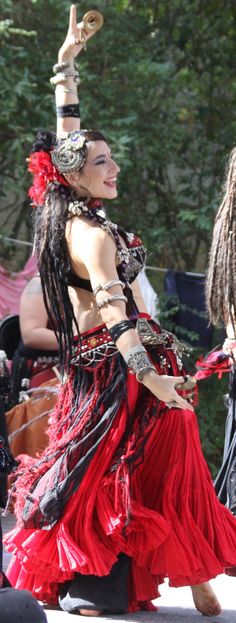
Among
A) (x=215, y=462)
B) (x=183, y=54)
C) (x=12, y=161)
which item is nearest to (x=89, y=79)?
(x=12, y=161)

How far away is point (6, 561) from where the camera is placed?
539 centimetres

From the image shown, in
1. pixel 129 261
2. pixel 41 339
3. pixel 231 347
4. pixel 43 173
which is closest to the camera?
pixel 129 261

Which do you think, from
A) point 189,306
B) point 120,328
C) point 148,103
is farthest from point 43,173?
point 148,103

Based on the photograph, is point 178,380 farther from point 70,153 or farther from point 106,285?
point 70,153

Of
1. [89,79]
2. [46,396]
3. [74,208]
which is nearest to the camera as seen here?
[74,208]

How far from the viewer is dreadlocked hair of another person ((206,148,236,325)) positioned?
484 cm

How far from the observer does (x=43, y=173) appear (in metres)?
4.58

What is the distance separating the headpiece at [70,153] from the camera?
448 cm

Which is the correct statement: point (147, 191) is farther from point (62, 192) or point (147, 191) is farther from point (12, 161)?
point (62, 192)

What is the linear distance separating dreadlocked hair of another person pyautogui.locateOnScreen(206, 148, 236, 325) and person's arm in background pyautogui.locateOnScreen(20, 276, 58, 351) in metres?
2.05

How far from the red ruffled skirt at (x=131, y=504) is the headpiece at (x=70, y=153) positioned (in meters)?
0.62

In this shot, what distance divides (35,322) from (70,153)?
257 cm

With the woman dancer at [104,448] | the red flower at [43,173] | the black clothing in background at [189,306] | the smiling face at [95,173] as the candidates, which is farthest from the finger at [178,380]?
the black clothing in background at [189,306]

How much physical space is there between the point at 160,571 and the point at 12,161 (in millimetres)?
5524
